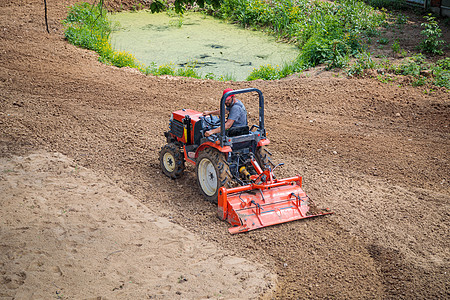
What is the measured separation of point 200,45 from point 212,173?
9386 mm

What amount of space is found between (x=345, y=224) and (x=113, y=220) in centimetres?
324

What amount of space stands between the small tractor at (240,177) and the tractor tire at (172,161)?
2 cm

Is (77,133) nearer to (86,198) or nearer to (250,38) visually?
(86,198)

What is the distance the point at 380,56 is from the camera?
512 inches

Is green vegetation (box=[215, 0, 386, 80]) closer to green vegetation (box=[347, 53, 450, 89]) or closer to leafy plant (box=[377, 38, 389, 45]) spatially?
green vegetation (box=[347, 53, 450, 89])

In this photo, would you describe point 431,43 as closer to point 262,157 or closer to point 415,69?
point 415,69

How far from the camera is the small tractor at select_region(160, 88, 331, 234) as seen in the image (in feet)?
20.7

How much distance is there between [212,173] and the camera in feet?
22.5

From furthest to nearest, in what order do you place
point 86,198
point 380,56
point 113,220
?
point 380,56
point 86,198
point 113,220

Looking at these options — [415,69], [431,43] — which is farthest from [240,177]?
[431,43]

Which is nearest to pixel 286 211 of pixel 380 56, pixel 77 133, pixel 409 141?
pixel 409 141

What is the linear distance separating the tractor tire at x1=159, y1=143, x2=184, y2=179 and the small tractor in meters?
0.02

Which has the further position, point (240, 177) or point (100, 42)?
point (100, 42)

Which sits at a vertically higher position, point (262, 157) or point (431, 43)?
point (431, 43)
